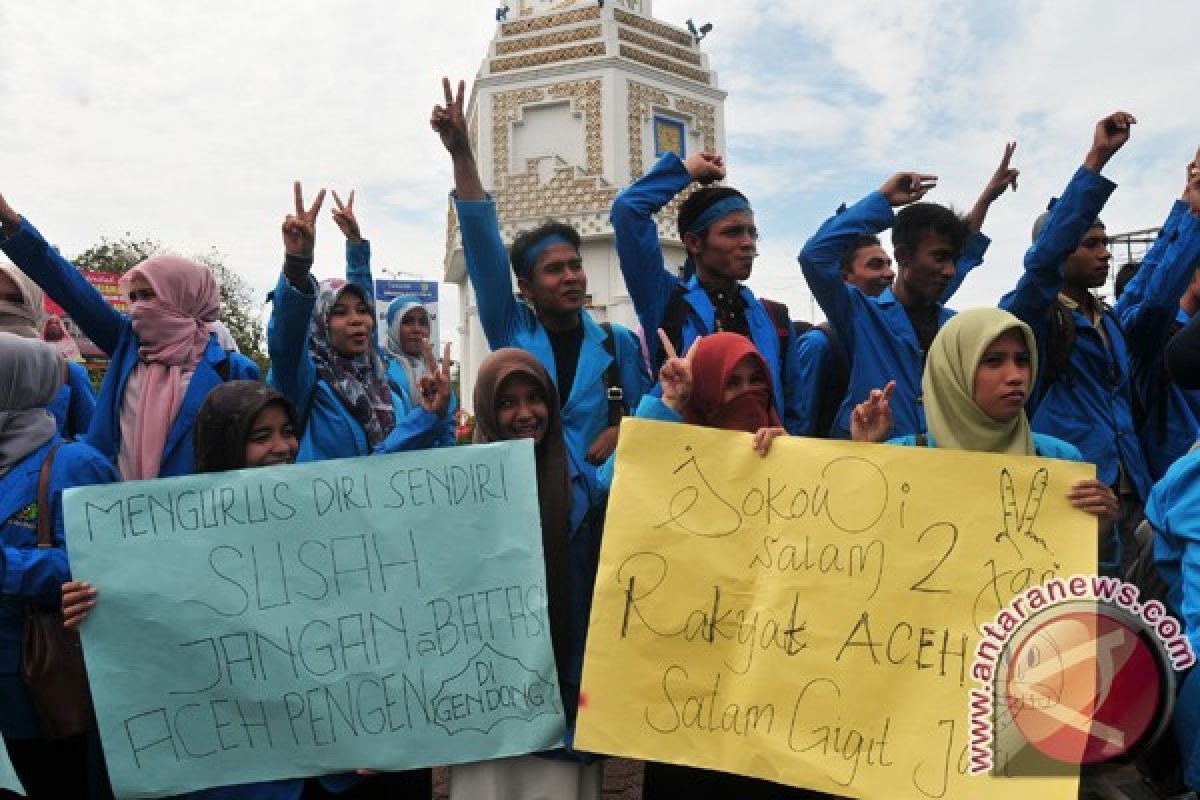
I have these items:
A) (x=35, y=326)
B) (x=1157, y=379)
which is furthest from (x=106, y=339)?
(x=1157, y=379)

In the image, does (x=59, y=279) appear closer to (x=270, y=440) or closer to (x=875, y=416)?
(x=270, y=440)

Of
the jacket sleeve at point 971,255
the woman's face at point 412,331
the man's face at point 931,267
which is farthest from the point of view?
the woman's face at point 412,331

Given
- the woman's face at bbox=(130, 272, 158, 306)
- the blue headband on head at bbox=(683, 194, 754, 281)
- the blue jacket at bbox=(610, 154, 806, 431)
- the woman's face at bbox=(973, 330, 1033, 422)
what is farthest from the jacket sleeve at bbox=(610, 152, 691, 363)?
the woman's face at bbox=(130, 272, 158, 306)

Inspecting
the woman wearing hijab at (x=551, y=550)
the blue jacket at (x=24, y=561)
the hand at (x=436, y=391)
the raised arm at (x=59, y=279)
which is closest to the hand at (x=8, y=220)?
the raised arm at (x=59, y=279)

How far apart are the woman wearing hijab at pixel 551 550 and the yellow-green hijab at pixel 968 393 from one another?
0.96m

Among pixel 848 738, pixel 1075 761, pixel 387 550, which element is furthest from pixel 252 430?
pixel 1075 761

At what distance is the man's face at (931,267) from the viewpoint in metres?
3.60

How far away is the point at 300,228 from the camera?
11.0 feet

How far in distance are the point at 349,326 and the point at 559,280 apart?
1.05m

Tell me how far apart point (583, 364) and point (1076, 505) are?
5.45 feet

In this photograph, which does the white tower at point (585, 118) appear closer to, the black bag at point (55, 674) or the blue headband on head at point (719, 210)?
the blue headband on head at point (719, 210)

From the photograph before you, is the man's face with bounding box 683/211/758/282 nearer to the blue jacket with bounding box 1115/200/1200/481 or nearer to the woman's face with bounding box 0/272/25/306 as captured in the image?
the blue jacket with bounding box 1115/200/1200/481

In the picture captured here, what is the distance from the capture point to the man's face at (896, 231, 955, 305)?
11.8 feet

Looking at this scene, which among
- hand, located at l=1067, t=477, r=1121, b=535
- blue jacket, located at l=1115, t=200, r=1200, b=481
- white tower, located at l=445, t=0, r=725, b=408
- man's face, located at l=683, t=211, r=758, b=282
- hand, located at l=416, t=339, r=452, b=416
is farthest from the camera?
white tower, located at l=445, t=0, r=725, b=408
